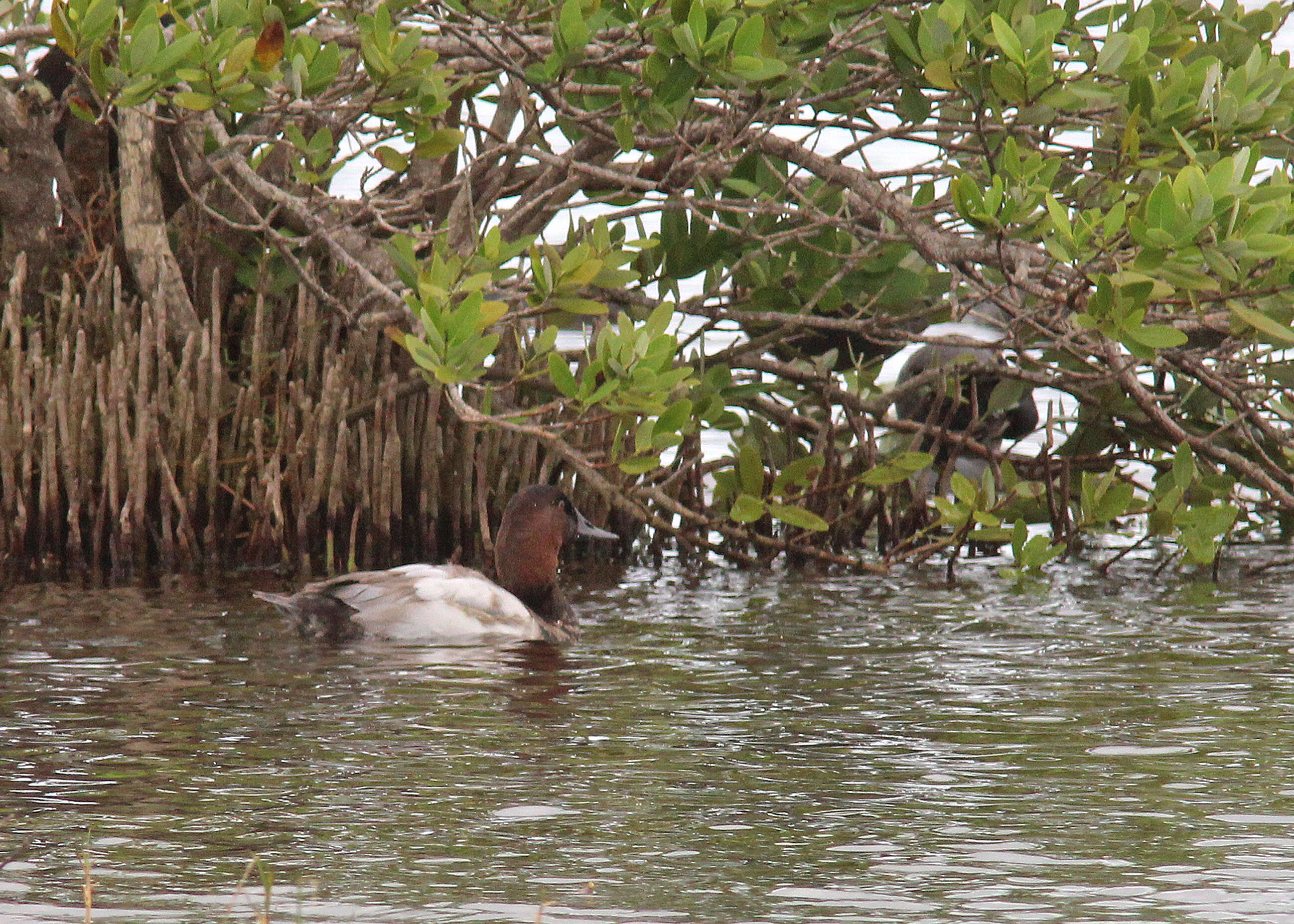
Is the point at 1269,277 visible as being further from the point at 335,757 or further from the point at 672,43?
the point at 335,757

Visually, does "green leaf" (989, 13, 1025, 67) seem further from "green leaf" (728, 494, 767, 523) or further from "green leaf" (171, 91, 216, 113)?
"green leaf" (171, 91, 216, 113)

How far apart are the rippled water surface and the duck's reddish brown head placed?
27cm

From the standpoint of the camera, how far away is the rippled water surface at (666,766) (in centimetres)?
396

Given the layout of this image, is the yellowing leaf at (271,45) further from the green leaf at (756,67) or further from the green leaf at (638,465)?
the green leaf at (638,465)

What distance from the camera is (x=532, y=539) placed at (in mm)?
8141

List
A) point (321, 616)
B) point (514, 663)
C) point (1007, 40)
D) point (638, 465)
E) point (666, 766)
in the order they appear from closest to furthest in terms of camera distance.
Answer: point (666, 766)
point (1007, 40)
point (638, 465)
point (514, 663)
point (321, 616)

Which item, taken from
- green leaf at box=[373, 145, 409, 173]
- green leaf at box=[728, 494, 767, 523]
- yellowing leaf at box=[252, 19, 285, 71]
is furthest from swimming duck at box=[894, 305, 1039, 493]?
yellowing leaf at box=[252, 19, 285, 71]

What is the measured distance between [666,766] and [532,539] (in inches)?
118

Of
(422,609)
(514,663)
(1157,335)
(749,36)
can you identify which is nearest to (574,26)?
(749,36)

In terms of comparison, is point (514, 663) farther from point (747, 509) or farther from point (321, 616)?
point (747, 509)

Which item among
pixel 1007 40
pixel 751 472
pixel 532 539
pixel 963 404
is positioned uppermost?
pixel 1007 40

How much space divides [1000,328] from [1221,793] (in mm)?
5084

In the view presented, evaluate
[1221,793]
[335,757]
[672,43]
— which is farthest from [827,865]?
[672,43]

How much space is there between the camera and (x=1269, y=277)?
647cm
